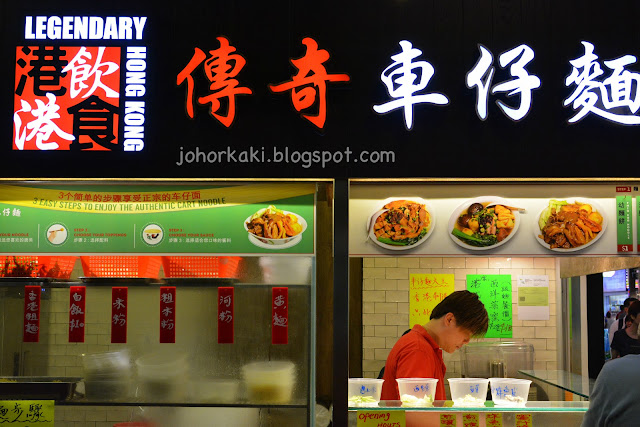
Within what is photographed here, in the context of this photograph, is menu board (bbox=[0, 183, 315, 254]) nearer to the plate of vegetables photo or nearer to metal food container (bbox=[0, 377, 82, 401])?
the plate of vegetables photo

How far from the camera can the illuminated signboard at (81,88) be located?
155 inches

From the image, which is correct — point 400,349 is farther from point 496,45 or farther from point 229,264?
point 496,45

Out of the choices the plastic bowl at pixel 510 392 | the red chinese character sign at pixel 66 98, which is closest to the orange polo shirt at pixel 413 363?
the plastic bowl at pixel 510 392

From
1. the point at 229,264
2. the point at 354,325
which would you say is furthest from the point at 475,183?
the point at 354,325

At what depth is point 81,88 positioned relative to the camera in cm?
396

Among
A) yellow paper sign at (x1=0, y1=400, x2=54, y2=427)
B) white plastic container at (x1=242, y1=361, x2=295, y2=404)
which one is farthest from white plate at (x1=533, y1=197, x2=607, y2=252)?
yellow paper sign at (x1=0, y1=400, x2=54, y2=427)

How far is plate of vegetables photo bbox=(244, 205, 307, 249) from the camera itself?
406 centimetres

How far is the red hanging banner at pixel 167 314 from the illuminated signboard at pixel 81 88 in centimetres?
98

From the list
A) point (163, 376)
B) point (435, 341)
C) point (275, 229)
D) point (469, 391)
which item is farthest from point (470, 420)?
point (163, 376)

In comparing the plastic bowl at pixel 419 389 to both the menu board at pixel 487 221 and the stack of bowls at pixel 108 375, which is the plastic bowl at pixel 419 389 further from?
the stack of bowls at pixel 108 375

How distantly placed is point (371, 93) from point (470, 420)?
1990 mm

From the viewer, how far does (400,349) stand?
4.57 meters

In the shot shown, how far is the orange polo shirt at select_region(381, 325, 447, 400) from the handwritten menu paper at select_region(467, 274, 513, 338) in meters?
2.99

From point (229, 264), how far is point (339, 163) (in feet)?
3.34
